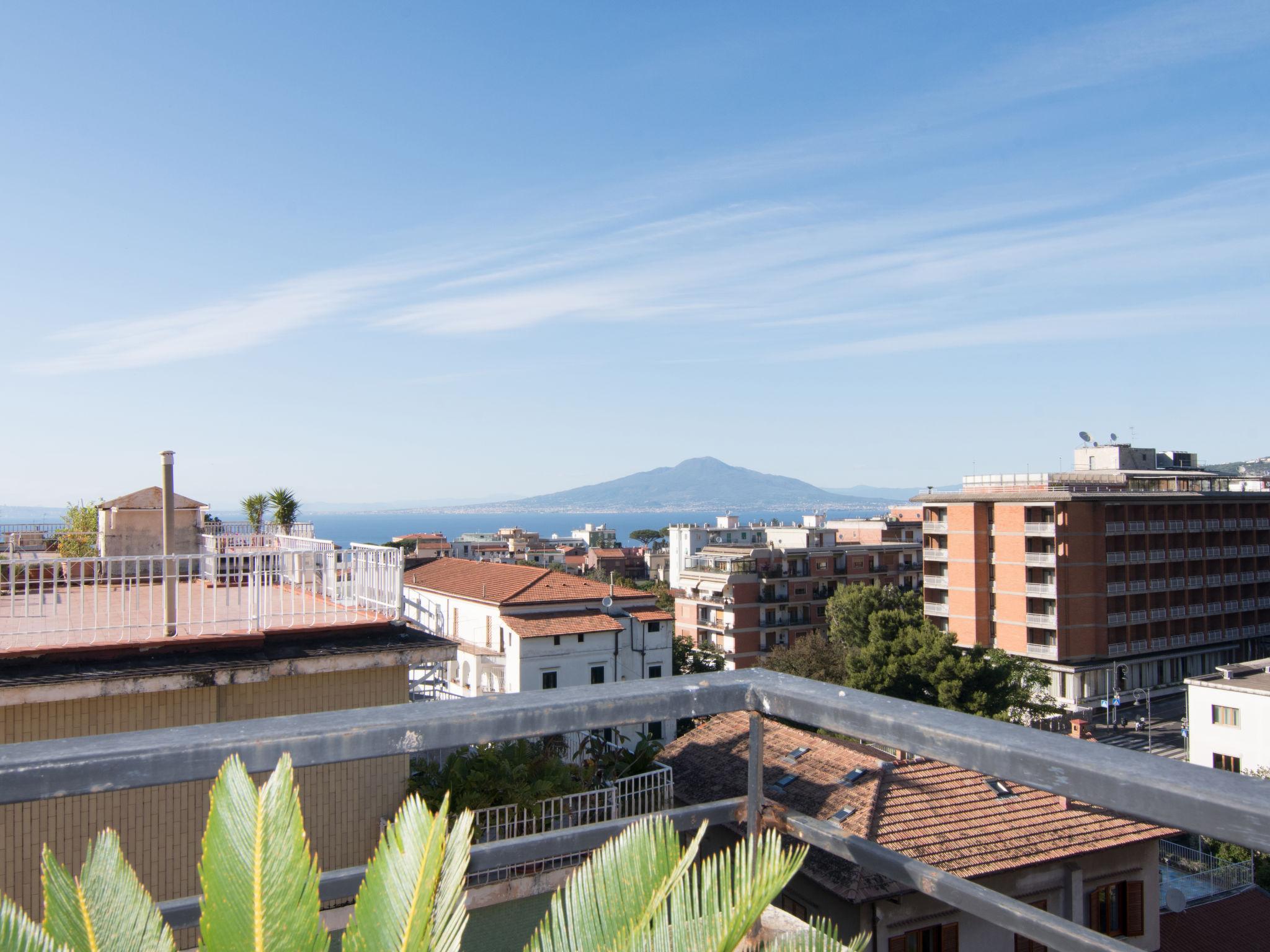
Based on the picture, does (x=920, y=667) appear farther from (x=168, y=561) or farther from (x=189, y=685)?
(x=189, y=685)

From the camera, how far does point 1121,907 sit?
42.9ft

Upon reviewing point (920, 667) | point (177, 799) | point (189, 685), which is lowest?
point (920, 667)

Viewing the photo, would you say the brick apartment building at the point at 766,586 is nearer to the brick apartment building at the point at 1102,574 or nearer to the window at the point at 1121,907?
the brick apartment building at the point at 1102,574

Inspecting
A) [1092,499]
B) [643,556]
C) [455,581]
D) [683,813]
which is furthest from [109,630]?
[643,556]

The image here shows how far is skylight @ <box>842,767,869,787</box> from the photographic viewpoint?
46.6 feet

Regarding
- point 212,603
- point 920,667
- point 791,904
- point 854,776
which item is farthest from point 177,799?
point 920,667

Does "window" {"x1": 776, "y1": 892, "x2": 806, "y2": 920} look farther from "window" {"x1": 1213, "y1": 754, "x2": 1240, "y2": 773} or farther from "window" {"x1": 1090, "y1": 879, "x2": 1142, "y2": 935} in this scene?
"window" {"x1": 1213, "y1": 754, "x2": 1240, "y2": 773}

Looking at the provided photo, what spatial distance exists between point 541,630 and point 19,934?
29995 millimetres

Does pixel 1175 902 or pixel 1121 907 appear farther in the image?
pixel 1175 902

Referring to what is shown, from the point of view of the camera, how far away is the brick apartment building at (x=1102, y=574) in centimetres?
4869

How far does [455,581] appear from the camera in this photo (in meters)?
35.6

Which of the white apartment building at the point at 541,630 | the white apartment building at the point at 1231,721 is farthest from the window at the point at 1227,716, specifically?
the white apartment building at the point at 541,630

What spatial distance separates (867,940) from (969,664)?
3665cm

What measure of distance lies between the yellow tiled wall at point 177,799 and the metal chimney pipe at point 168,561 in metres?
0.84
